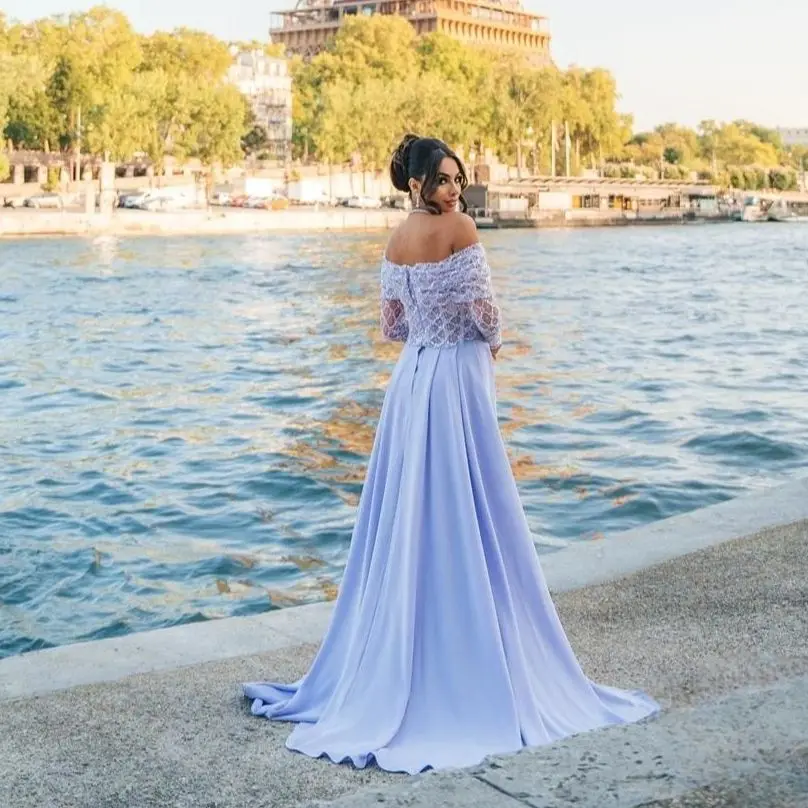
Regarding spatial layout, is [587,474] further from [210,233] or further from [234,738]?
[210,233]

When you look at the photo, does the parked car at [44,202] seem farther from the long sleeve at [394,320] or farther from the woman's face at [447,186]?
the woman's face at [447,186]

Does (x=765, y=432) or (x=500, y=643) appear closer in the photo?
(x=500, y=643)

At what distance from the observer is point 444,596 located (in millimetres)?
4809

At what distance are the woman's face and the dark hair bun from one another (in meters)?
0.12

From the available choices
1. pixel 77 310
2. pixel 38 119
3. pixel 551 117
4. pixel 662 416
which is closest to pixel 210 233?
pixel 38 119

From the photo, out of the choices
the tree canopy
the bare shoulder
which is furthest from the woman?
the tree canopy

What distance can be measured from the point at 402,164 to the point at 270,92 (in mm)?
122162

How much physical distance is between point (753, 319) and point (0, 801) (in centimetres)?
2907

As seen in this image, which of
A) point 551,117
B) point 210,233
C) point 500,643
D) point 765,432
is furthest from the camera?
point 551,117

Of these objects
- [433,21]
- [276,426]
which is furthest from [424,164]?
[433,21]

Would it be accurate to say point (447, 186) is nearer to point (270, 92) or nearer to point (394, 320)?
point (394, 320)

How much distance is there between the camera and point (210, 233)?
77.8 metres

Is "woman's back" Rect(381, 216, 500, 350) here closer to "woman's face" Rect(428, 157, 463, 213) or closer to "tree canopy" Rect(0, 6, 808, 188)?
"woman's face" Rect(428, 157, 463, 213)

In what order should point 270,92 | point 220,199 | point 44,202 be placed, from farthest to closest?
1. point 270,92
2. point 220,199
3. point 44,202
